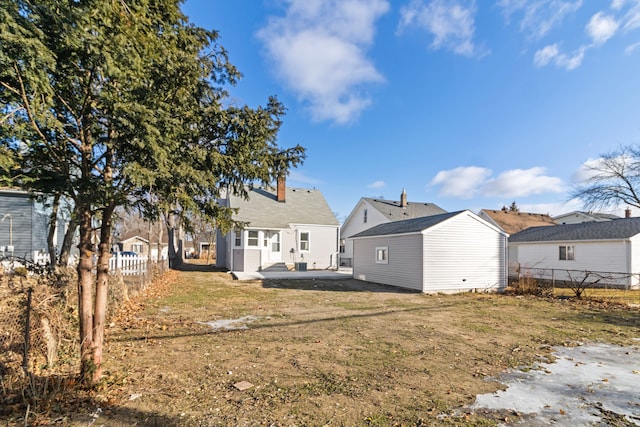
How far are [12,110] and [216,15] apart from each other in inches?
181

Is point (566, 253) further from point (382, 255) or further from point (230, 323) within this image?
point (230, 323)

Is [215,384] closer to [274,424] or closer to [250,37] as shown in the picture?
[274,424]

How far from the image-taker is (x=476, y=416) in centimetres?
388

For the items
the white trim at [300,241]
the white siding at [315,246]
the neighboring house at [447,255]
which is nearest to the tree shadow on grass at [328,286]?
the neighboring house at [447,255]

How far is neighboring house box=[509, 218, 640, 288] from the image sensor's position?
61.4ft

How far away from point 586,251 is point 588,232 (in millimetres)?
1470

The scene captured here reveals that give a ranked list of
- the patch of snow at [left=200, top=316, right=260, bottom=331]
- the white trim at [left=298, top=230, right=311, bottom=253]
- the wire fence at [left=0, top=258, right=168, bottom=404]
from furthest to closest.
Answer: the white trim at [left=298, top=230, right=311, bottom=253] → the patch of snow at [left=200, top=316, right=260, bottom=331] → the wire fence at [left=0, top=258, right=168, bottom=404]

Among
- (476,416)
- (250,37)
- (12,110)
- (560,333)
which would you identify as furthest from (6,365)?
(250,37)

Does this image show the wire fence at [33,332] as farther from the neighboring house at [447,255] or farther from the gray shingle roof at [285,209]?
the gray shingle roof at [285,209]

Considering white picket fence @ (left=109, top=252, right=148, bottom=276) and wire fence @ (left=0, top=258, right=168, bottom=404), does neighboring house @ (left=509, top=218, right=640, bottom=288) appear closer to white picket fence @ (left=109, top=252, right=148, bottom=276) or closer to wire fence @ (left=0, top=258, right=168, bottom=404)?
white picket fence @ (left=109, top=252, right=148, bottom=276)

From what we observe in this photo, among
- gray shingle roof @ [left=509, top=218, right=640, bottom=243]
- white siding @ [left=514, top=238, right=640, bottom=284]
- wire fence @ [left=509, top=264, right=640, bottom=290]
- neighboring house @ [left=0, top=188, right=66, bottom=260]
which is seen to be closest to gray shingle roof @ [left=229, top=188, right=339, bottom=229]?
neighboring house @ [left=0, top=188, right=66, bottom=260]

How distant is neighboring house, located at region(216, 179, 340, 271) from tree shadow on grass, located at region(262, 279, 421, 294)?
16.3ft

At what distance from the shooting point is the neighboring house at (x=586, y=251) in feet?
61.4

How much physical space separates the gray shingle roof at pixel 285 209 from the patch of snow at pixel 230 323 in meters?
13.6
